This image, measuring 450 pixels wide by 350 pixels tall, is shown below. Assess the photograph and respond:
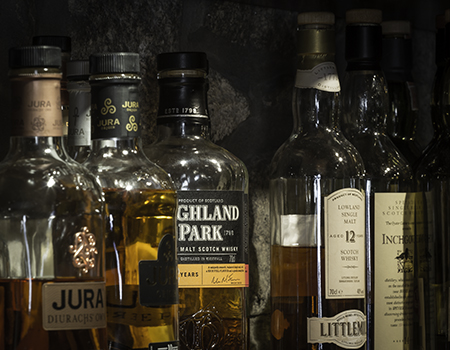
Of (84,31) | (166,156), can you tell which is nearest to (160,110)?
(166,156)

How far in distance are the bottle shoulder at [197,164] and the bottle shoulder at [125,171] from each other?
0.12 m

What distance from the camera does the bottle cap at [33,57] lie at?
0.74 metres

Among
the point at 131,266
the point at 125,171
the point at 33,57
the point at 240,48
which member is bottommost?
the point at 131,266

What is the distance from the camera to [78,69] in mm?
922

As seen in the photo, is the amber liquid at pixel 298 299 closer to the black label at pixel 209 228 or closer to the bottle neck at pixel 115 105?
the black label at pixel 209 228

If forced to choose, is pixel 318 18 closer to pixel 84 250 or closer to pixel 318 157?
pixel 318 157

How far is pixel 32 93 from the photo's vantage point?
746mm

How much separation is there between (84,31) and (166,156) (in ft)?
0.76

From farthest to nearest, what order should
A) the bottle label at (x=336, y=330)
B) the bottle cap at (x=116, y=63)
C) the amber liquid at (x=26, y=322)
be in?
the bottle label at (x=336, y=330)
the bottle cap at (x=116, y=63)
the amber liquid at (x=26, y=322)

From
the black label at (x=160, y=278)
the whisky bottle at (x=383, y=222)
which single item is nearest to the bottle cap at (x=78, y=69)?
the black label at (x=160, y=278)

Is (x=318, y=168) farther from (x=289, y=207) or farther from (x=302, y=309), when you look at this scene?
(x=302, y=309)

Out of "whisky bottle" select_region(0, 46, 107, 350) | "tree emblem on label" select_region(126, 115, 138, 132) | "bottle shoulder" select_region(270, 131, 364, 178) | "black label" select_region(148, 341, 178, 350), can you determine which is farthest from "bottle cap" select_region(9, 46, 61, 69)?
"bottle shoulder" select_region(270, 131, 364, 178)

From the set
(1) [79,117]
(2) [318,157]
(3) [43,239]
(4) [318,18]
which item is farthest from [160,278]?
(4) [318,18]

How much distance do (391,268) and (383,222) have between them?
8 centimetres
